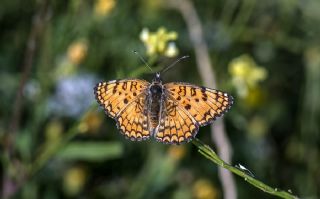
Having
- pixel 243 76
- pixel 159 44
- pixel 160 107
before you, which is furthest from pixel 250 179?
pixel 243 76

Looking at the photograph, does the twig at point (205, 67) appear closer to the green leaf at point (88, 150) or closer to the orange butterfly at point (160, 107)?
the green leaf at point (88, 150)

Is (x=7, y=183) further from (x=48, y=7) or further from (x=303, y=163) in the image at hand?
(x=303, y=163)

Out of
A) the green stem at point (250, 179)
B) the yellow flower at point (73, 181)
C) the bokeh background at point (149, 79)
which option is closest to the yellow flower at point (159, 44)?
the bokeh background at point (149, 79)

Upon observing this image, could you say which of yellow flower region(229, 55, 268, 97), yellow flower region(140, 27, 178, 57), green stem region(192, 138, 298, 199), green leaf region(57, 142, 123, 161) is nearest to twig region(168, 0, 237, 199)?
yellow flower region(229, 55, 268, 97)

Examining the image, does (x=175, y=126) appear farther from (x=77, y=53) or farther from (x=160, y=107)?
(x=77, y=53)

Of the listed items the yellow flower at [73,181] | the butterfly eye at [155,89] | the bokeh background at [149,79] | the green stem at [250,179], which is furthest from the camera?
the yellow flower at [73,181]

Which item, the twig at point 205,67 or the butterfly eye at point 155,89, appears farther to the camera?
the twig at point 205,67

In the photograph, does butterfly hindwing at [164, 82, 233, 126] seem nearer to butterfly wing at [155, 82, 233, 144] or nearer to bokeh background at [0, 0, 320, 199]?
butterfly wing at [155, 82, 233, 144]
